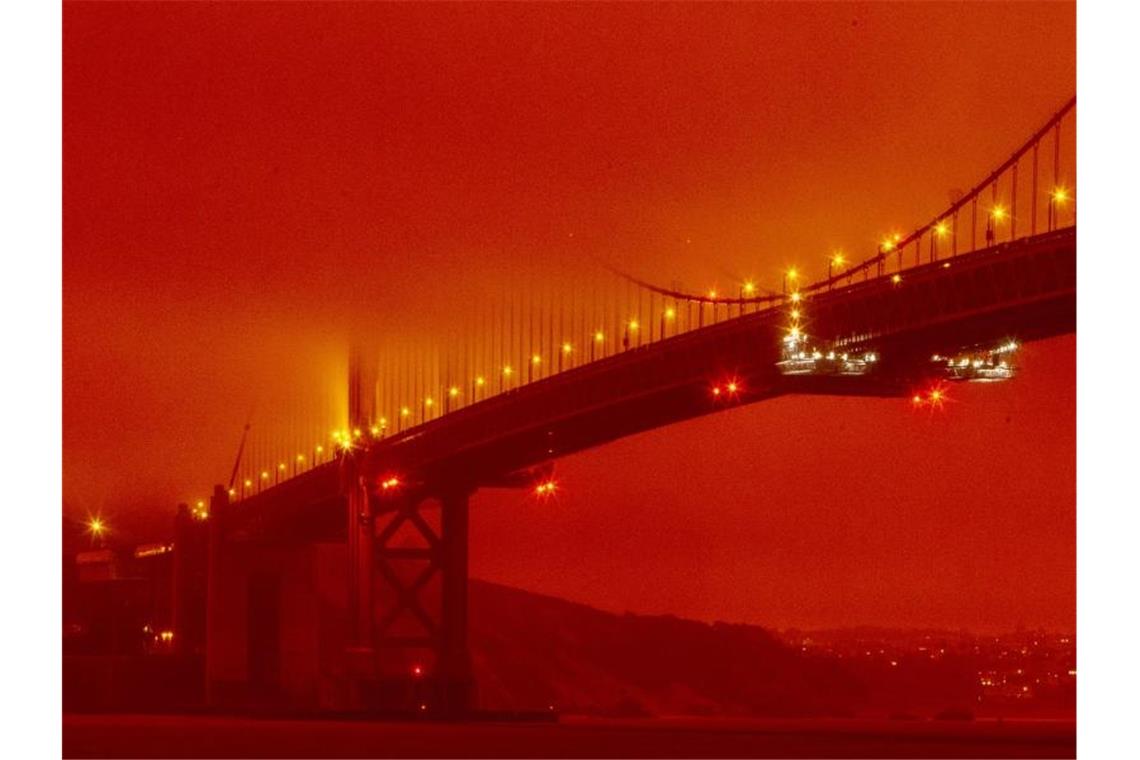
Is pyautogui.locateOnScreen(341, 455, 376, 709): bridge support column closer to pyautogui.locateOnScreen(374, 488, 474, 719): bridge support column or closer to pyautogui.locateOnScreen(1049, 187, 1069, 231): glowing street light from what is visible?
pyautogui.locateOnScreen(374, 488, 474, 719): bridge support column

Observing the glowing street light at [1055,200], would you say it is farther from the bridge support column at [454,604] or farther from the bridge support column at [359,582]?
the bridge support column at [454,604]

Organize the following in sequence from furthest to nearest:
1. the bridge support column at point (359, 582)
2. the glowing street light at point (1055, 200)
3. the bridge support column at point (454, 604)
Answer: the bridge support column at point (454, 604), the bridge support column at point (359, 582), the glowing street light at point (1055, 200)

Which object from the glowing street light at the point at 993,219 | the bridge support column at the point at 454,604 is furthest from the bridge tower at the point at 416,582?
the glowing street light at the point at 993,219

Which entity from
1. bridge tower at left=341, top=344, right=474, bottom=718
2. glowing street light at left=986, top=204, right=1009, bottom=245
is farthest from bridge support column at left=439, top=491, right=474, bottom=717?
glowing street light at left=986, top=204, right=1009, bottom=245

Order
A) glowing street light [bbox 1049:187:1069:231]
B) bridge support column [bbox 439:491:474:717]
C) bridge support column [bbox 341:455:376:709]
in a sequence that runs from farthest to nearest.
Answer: bridge support column [bbox 439:491:474:717] < bridge support column [bbox 341:455:376:709] < glowing street light [bbox 1049:187:1069:231]

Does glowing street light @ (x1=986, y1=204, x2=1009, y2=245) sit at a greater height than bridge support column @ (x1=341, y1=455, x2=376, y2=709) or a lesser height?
greater

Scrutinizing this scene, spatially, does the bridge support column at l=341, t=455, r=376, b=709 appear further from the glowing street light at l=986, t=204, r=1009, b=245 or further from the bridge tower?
the glowing street light at l=986, t=204, r=1009, b=245

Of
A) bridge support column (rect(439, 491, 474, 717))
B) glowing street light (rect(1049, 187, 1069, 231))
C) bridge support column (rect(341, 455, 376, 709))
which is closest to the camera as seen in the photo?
glowing street light (rect(1049, 187, 1069, 231))

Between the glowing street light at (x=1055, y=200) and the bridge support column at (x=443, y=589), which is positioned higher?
the glowing street light at (x=1055, y=200)

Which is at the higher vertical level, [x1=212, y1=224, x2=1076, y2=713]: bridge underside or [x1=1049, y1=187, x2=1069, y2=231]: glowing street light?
[x1=1049, y1=187, x2=1069, y2=231]: glowing street light

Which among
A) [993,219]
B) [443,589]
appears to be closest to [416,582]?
[443,589]

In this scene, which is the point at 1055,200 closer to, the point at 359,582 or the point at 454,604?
the point at 359,582

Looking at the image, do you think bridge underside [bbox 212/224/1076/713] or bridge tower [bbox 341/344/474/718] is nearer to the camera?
bridge underside [bbox 212/224/1076/713]
